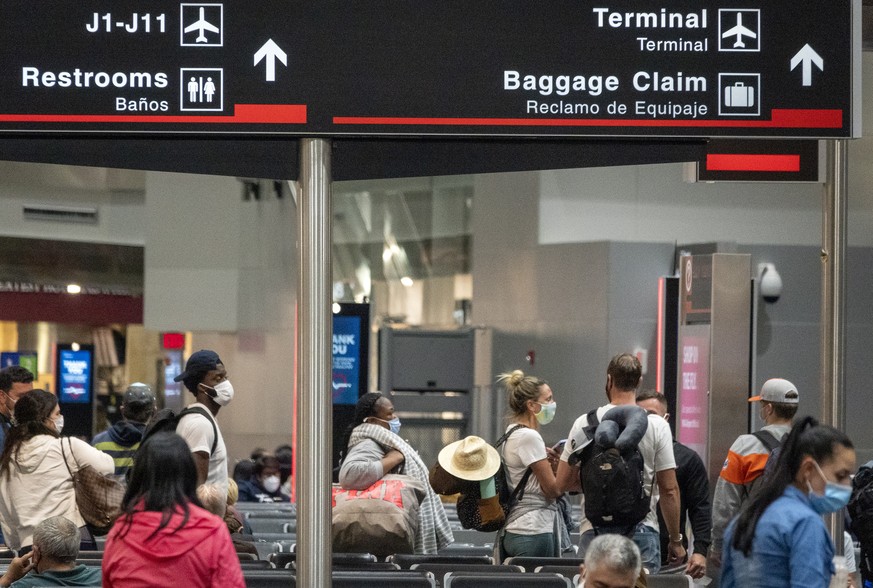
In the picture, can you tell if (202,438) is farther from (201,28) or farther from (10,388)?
(10,388)

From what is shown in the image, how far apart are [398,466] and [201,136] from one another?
9.06ft

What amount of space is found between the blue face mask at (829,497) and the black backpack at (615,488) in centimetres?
221

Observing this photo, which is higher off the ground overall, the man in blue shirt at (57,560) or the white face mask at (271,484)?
the man in blue shirt at (57,560)

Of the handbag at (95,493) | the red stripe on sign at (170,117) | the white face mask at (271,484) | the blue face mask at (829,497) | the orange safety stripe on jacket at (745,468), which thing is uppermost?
the red stripe on sign at (170,117)

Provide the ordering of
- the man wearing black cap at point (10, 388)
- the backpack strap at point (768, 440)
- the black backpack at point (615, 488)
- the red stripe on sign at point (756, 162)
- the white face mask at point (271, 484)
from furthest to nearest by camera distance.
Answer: the white face mask at point (271, 484) → the man wearing black cap at point (10, 388) → the backpack strap at point (768, 440) → the black backpack at point (615, 488) → the red stripe on sign at point (756, 162)

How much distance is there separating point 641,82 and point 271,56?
3.94ft

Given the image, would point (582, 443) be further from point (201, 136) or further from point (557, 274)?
point (557, 274)

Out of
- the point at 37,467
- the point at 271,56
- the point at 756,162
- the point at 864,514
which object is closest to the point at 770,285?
the point at 864,514

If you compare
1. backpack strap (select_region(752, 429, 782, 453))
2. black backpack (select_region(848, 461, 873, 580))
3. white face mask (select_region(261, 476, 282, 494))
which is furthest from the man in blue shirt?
white face mask (select_region(261, 476, 282, 494))

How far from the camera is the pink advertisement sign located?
12.8 m

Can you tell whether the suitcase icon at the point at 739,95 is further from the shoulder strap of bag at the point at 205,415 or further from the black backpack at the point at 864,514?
the black backpack at the point at 864,514

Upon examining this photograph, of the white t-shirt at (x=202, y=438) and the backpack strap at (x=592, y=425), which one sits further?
the backpack strap at (x=592, y=425)

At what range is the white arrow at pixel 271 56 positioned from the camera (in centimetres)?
430

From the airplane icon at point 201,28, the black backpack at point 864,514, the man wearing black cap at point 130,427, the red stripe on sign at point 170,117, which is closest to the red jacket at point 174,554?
the red stripe on sign at point 170,117
